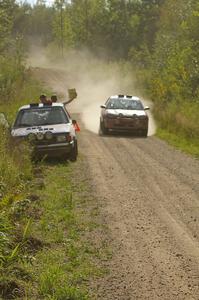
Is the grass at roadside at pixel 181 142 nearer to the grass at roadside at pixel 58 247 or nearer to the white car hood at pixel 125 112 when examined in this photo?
the white car hood at pixel 125 112

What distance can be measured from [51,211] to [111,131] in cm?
1260

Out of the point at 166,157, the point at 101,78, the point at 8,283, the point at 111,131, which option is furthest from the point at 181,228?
the point at 101,78

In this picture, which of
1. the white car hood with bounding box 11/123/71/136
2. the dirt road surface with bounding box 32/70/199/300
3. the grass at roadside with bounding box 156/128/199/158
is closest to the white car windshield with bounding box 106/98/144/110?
the grass at roadside with bounding box 156/128/199/158

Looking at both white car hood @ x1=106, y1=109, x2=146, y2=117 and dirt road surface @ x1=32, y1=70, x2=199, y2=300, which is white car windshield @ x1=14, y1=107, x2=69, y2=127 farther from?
white car hood @ x1=106, y1=109, x2=146, y2=117

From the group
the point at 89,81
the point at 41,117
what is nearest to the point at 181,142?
the point at 41,117

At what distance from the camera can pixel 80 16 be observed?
71312mm

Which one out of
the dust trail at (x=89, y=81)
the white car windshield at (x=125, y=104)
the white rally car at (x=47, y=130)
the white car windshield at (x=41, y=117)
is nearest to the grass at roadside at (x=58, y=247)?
the white rally car at (x=47, y=130)

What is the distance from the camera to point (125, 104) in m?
21.4

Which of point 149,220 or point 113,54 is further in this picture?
point 113,54

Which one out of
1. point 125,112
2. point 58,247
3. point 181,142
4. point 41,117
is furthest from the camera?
point 125,112

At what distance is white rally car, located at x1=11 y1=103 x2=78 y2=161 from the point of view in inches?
530

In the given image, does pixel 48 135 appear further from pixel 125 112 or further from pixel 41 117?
pixel 125 112

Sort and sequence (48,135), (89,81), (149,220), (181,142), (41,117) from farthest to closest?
(89,81), (181,142), (41,117), (48,135), (149,220)

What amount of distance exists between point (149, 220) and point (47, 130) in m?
5.99
